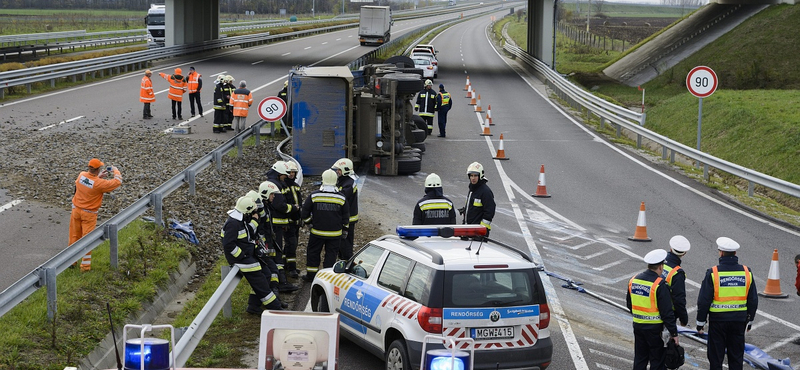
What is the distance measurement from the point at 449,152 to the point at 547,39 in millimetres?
24385

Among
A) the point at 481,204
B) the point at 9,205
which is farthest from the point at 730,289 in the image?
the point at 9,205

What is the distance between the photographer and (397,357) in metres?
8.27

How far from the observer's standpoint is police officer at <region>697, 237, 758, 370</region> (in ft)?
28.5

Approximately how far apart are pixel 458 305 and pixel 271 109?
13.6m

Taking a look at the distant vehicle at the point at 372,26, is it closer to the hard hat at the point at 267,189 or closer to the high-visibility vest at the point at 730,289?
the hard hat at the point at 267,189

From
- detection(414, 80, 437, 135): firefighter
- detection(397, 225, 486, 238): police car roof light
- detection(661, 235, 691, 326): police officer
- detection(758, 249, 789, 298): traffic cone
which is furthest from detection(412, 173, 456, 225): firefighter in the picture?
detection(414, 80, 437, 135): firefighter

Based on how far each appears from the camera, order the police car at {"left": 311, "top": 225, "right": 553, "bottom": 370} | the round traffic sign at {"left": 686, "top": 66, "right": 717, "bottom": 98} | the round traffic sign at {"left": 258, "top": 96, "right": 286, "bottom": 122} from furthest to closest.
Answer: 1. the round traffic sign at {"left": 258, "top": 96, "right": 286, "bottom": 122}
2. the round traffic sign at {"left": 686, "top": 66, "right": 717, "bottom": 98}
3. the police car at {"left": 311, "top": 225, "right": 553, "bottom": 370}

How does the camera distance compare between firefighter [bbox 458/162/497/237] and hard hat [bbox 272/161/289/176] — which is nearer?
hard hat [bbox 272/161/289/176]

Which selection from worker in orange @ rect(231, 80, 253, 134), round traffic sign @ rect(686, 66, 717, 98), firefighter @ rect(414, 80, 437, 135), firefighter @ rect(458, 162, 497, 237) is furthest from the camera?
firefighter @ rect(414, 80, 437, 135)

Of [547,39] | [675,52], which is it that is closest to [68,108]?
[547,39]

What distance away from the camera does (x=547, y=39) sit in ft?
154

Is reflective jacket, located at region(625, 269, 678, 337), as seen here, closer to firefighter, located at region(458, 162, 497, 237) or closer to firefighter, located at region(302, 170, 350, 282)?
firefighter, located at region(458, 162, 497, 237)

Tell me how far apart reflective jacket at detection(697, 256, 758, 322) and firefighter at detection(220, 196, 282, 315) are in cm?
485

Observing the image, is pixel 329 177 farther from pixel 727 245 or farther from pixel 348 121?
pixel 348 121
